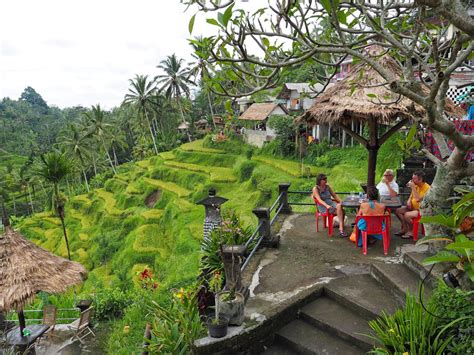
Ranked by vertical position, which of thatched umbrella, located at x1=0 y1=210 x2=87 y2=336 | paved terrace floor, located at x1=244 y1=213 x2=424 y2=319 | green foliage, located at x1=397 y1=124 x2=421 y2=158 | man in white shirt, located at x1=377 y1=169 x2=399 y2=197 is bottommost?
thatched umbrella, located at x1=0 y1=210 x2=87 y2=336

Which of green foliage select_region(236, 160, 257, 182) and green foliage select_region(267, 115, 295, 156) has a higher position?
green foliage select_region(267, 115, 295, 156)

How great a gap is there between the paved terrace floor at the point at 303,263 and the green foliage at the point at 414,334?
4.86 ft

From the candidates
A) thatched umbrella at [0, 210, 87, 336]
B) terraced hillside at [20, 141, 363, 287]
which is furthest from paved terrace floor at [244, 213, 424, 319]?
terraced hillside at [20, 141, 363, 287]

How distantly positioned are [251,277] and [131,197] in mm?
25156

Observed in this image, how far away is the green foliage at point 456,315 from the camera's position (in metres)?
2.84

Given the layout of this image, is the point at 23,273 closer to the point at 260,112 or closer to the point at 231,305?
the point at 231,305

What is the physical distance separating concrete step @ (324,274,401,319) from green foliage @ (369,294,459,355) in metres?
0.75

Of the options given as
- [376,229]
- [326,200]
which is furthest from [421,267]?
[326,200]

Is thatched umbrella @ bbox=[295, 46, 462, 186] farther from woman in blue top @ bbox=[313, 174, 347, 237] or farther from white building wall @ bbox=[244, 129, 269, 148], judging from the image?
white building wall @ bbox=[244, 129, 269, 148]

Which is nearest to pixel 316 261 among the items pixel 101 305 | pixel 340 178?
pixel 101 305

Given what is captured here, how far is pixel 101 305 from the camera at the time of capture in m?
9.10

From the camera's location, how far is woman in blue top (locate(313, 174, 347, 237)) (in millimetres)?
6641

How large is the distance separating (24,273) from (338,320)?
592cm

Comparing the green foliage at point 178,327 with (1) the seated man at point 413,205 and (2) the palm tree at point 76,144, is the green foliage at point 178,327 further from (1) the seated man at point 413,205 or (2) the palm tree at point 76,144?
(2) the palm tree at point 76,144
